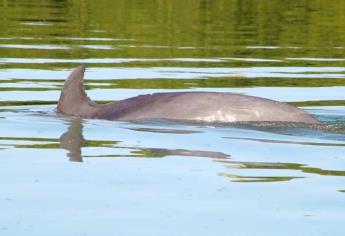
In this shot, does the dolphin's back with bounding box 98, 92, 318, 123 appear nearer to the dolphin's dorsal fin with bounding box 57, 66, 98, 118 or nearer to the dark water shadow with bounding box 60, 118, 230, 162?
the dolphin's dorsal fin with bounding box 57, 66, 98, 118

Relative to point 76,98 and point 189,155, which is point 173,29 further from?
point 189,155

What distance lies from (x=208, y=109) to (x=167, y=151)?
81.1 inches

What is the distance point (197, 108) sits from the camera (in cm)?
1541

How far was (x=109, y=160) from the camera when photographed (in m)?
12.9

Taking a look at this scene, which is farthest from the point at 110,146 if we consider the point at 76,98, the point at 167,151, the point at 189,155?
the point at 76,98

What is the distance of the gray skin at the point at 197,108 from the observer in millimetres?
15031

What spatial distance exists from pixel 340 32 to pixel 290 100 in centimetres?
1735

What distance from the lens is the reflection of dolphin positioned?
13.2 m

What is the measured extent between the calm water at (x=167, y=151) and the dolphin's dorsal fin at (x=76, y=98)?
0.65 feet

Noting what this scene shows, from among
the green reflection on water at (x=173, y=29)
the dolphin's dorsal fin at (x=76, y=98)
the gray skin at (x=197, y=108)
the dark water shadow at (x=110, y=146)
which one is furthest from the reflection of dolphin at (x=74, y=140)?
the green reflection on water at (x=173, y=29)

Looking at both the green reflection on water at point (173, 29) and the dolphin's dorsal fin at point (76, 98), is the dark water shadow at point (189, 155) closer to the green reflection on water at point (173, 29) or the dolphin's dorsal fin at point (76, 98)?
the dolphin's dorsal fin at point (76, 98)

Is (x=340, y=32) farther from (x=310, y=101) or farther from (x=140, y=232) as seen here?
(x=140, y=232)

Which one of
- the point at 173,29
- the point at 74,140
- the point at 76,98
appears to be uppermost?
the point at 76,98

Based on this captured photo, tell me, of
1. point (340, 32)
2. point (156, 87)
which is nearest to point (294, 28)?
point (340, 32)
